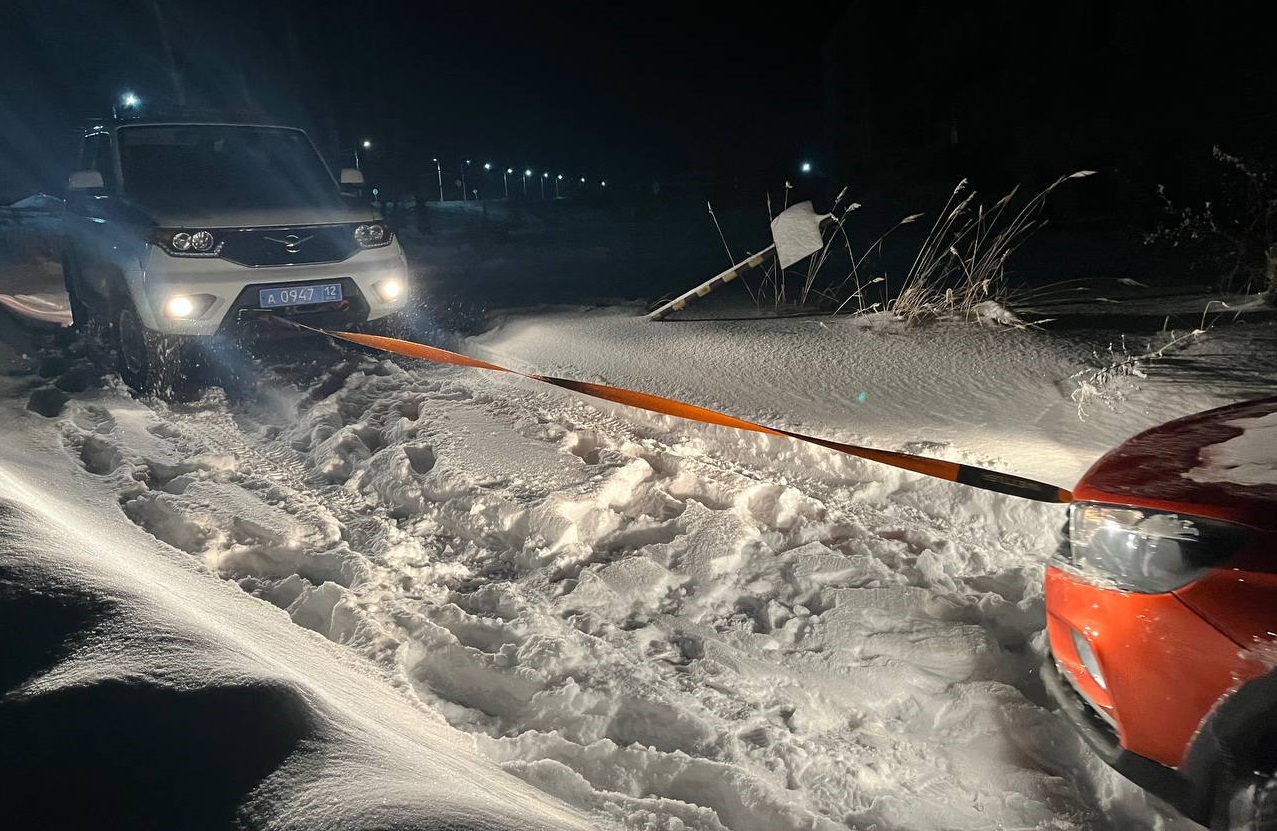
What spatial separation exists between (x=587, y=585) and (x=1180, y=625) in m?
2.10

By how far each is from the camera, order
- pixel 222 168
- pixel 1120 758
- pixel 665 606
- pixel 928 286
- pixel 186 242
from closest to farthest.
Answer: pixel 1120 758, pixel 665 606, pixel 186 242, pixel 222 168, pixel 928 286

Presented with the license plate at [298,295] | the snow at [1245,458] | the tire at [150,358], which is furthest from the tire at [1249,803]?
the tire at [150,358]

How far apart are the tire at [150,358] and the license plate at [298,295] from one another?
65cm

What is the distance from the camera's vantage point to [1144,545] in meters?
2.26

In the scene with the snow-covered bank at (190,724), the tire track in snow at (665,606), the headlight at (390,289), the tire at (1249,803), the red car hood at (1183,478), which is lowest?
the tire track in snow at (665,606)

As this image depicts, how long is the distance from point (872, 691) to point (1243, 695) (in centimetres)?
117

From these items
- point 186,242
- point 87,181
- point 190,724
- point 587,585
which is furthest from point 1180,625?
point 87,181

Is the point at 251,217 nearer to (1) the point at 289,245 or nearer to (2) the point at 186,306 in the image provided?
(1) the point at 289,245

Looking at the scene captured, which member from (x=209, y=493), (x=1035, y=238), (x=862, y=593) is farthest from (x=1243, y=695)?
(x=1035, y=238)

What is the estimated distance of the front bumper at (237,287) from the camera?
612cm

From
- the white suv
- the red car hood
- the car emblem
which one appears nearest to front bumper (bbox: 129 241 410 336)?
the white suv

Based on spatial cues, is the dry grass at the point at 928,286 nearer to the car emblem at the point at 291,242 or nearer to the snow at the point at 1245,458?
the snow at the point at 1245,458

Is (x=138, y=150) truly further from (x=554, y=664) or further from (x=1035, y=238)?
(x=1035, y=238)

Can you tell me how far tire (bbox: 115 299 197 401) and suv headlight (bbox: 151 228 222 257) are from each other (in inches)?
23.8
